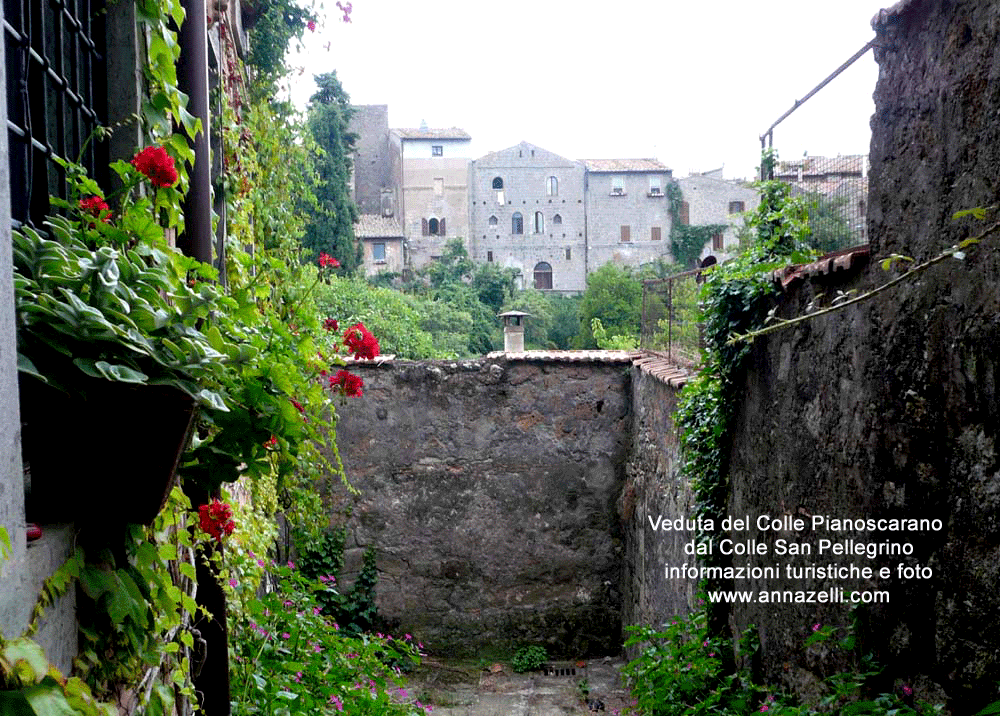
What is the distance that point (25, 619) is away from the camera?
1.55 metres

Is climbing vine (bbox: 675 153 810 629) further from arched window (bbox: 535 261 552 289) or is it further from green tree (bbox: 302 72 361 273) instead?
arched window (bbox: 535 261 552 289)

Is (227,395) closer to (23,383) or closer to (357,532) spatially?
(23,383)

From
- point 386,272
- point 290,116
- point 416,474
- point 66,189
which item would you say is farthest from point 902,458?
point 386,272

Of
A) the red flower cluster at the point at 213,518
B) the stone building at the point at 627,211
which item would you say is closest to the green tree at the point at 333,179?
the stone building at the point at 627,211

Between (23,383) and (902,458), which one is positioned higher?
(23,383)

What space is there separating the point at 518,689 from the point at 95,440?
6.94m

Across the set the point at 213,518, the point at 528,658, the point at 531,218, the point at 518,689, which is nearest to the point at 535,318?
the point at 531,218

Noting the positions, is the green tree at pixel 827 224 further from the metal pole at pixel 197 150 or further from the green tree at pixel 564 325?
the green tree at pixel 564 325

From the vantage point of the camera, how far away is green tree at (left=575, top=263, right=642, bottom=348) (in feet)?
107

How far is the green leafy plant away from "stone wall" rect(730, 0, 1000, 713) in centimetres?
485

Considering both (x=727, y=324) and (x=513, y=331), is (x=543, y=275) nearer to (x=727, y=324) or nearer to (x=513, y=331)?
(x=513, y=331)

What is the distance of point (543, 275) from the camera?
4619cm

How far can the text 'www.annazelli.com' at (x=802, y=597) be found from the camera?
360 cm

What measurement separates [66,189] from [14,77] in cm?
39
